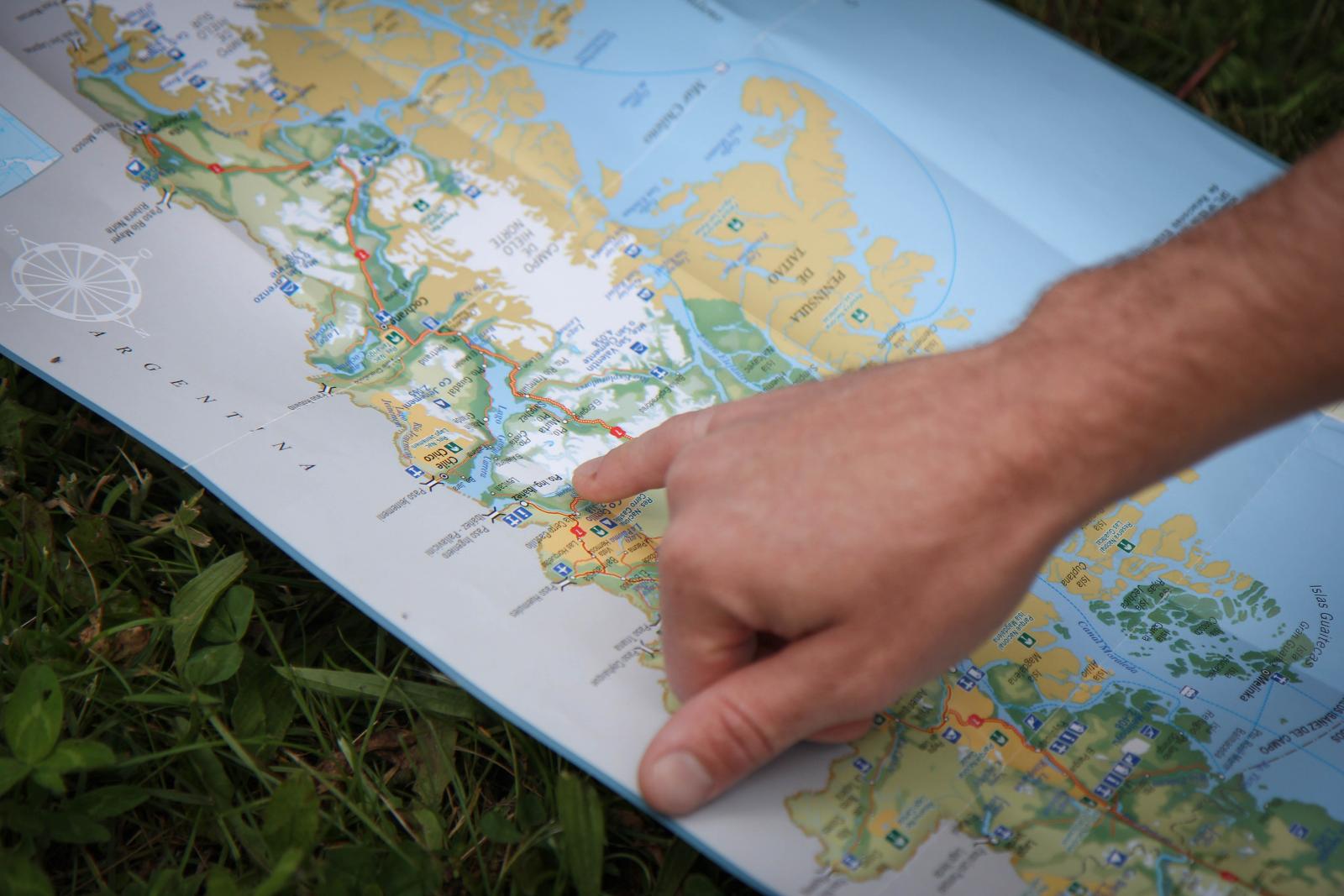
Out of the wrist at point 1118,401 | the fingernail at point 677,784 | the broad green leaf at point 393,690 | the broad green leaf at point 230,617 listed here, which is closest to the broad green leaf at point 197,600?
the broad green leaf at point 230,617

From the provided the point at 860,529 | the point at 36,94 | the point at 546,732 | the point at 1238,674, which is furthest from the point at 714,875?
the point at 36,94

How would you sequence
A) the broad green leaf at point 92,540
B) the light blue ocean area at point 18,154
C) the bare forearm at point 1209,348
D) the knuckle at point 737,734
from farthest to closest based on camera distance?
the light blue ocean area at point 18,154, the broad green leaf at point 92,540, the knuckle at point 737,734, the bare forearm at point 1209,348

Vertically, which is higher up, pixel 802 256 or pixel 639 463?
pixel 802 256

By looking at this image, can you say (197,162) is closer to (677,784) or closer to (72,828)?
(72,828)

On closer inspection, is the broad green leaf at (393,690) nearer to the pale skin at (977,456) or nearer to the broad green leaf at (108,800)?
the broad green leaf at (108,800)

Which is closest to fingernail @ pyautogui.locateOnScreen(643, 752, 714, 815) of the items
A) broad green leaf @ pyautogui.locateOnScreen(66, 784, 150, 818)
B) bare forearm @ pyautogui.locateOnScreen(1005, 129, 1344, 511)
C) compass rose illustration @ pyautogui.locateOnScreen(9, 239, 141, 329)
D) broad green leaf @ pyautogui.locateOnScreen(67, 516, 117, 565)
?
bare forearm @ pyautogui.locateOnScreen(1005, 129, 1344, 511)

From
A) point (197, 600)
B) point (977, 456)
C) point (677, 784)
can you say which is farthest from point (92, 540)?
point (977, 456)
